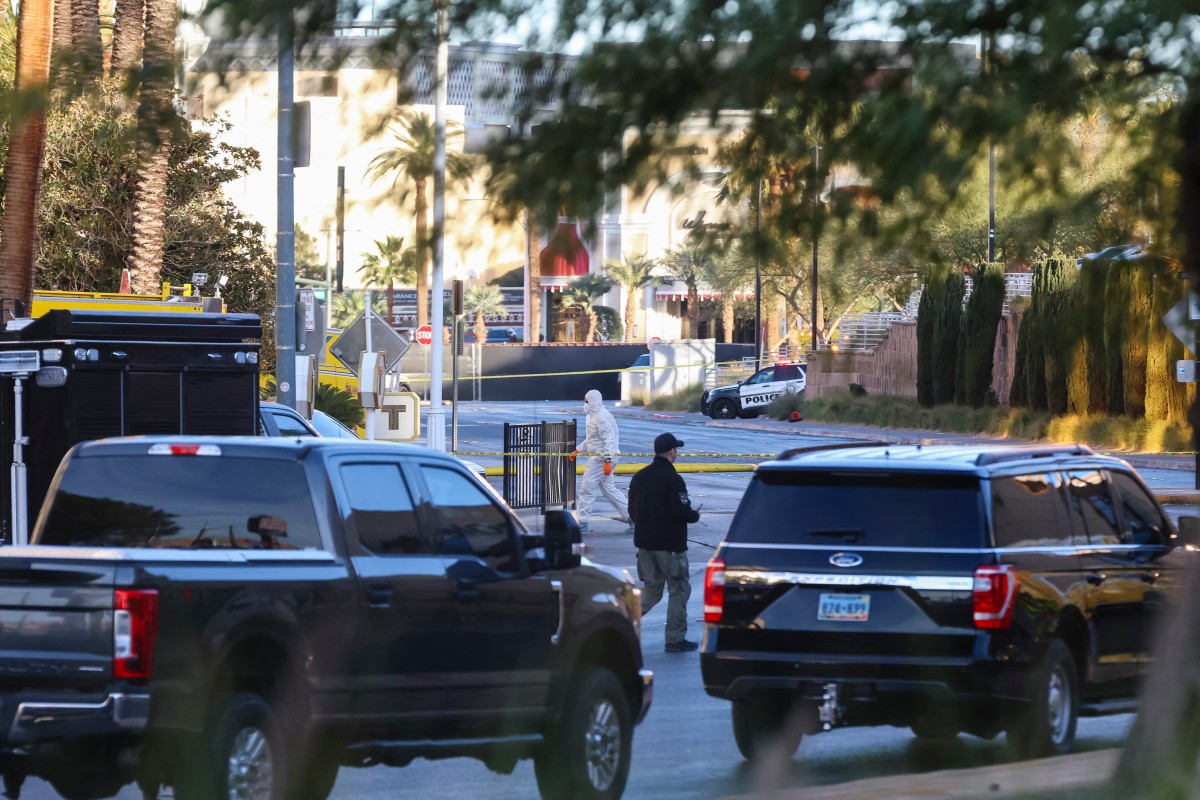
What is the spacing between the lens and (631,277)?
101688 millimetres

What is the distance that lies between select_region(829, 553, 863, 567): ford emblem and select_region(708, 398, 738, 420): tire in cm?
5310

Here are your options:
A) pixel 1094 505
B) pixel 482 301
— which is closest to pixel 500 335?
pixel 482 301

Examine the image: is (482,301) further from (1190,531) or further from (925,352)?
(1190,531)

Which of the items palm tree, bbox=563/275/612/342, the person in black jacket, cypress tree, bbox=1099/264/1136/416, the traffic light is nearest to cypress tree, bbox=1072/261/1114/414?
cypress tree, bbox=1099/264/1136/416

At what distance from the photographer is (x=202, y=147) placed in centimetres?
3222

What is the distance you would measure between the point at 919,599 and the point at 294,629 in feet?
11.7

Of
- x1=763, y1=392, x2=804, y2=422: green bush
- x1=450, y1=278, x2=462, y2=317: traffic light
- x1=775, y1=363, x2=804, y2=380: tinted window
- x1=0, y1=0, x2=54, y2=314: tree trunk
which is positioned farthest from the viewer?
x1=775, y1=363, x2=804, y2=380: tinted window

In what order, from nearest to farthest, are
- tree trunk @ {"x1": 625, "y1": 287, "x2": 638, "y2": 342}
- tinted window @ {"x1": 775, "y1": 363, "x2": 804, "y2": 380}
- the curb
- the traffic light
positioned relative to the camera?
1. the curb
2. the traffic light
3. tinted window @ {"x1": 775, "y1": 363, "x2": 804, "y2": 380}
4. tree trunk @ {"x1": 625, "y1": 287, "x2": 638, "y2": 342}

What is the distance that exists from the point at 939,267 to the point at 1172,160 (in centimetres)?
90

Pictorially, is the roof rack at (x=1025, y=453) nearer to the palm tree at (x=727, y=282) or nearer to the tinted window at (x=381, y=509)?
the tinted window at (x=381, y=509)

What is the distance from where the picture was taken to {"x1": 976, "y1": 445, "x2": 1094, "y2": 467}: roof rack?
9.93 m

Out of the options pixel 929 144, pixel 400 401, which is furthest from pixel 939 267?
pixel 400 401

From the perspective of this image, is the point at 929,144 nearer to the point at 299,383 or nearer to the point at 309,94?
the point at 309,94

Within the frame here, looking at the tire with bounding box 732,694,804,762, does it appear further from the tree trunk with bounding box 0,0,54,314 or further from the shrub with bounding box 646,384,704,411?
the shrub with bounding box 646,384,704,411
